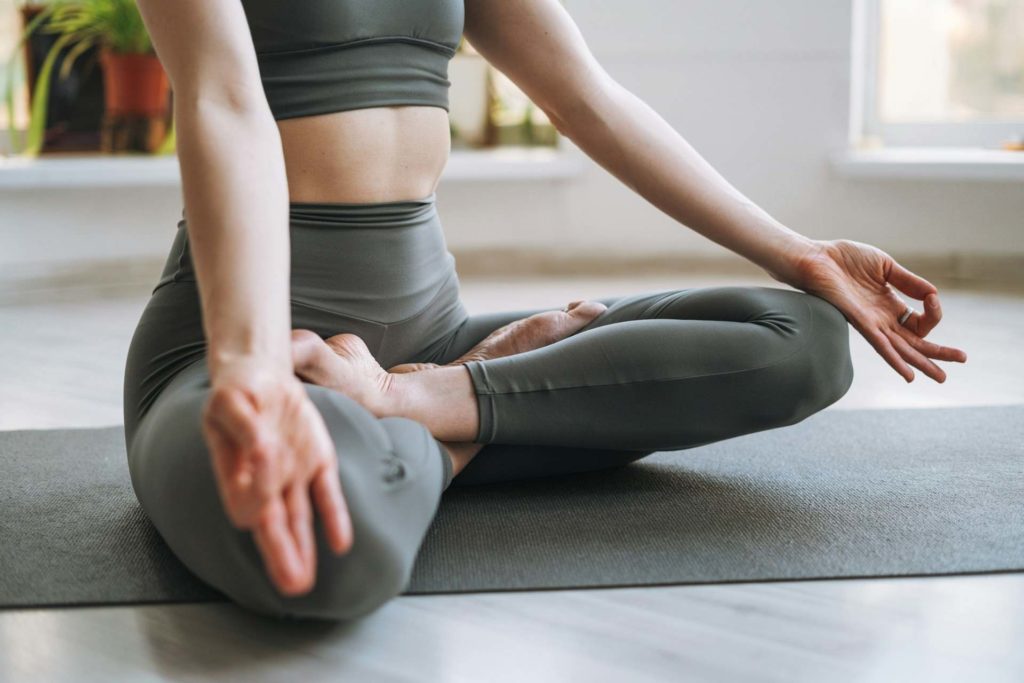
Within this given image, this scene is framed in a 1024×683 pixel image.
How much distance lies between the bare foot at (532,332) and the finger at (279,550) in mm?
599

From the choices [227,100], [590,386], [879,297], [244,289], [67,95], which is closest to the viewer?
[244,289]

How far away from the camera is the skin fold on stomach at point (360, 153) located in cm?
122

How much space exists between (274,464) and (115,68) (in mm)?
2986

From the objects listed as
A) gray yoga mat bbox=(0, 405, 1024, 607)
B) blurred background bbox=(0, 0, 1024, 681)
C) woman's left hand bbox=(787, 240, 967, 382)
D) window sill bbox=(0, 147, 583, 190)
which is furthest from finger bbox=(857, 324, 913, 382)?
window sill bbox=(0, 147, 583, 190)

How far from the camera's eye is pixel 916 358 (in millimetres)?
1275

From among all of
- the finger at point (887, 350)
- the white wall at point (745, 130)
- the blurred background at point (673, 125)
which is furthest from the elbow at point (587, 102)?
the white wall at point (745, 130)

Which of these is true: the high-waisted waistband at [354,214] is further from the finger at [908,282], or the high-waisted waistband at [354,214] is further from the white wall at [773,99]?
the white wall at [773,99]

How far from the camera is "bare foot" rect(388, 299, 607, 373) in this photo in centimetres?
135

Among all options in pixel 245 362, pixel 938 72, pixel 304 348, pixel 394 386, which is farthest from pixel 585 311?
pixel 938 72

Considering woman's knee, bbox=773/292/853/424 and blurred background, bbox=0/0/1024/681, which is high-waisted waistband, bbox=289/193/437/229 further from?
blurred background, bbox=0/0/1024/681

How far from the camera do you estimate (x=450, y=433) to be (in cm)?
118

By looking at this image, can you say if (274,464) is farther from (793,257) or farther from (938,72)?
(938,72)

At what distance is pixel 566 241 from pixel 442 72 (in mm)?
2348

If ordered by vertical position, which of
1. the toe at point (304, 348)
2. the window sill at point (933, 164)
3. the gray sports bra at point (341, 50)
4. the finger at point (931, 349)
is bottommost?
the window sill at point (933, 164)
